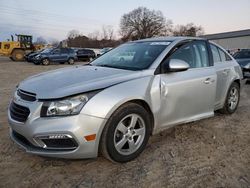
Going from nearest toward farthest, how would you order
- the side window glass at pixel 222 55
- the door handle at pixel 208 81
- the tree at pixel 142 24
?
the door handle at pixel 208 81, the side window glass at pixel 222 55, the tree at pixel 142 24

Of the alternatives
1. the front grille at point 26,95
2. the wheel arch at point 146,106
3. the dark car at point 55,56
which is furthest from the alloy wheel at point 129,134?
the dark car at point 55,56

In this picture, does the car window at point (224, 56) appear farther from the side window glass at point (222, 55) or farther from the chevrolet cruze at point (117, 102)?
the chevrolet cruze at point (117, 102)

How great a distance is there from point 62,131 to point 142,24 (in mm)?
74446

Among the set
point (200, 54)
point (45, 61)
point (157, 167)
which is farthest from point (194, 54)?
point (45, 61)

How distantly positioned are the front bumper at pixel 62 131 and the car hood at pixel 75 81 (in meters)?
0.22

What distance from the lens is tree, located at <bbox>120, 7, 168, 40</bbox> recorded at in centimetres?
7319

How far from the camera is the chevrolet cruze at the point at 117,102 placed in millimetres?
2676

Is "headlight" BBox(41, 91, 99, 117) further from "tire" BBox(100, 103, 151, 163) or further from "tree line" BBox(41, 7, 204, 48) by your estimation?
"tree line" BBox(41, 7, 204, 48)

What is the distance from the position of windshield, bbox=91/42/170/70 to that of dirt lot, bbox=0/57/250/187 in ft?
3.95

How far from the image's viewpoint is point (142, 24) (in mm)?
73812

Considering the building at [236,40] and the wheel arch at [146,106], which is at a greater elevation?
the building at [236,40]

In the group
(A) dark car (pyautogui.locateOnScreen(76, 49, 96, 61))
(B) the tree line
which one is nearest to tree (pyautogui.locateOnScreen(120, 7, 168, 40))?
(B) the tree line

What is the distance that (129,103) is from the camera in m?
3.04

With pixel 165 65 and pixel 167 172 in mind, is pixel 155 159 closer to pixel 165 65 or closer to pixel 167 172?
pixel 167 172
